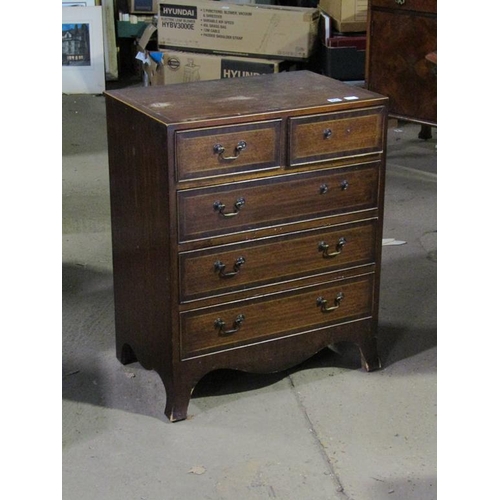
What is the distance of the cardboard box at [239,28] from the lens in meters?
5.39

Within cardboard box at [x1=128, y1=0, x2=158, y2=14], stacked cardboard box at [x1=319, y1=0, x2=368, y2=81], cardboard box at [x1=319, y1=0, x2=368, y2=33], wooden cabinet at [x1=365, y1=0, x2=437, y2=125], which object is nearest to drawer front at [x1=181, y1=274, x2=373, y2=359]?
wooden cabinet at [x1=365, y1=0, x2=437, y2=125]

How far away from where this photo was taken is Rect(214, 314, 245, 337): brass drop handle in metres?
2.54

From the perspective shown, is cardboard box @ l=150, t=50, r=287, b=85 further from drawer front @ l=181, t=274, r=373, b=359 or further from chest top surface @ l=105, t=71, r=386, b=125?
drawer front @ l=181, t=274, r=373, b=359

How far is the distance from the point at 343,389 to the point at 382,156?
0.73m

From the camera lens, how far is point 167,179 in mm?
2326

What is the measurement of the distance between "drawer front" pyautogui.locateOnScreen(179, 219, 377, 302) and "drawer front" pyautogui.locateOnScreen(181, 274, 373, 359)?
61 mm

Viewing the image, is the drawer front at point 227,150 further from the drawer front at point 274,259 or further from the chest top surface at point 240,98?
the drawer front at point 274,259

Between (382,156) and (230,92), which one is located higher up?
(230,92)

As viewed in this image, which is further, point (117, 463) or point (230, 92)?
point (230, 92)

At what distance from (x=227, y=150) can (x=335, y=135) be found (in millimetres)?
349

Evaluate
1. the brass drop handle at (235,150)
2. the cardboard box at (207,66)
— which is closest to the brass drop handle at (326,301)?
the brass drop handle at (235,150)

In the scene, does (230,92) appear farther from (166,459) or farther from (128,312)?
(166,459)
